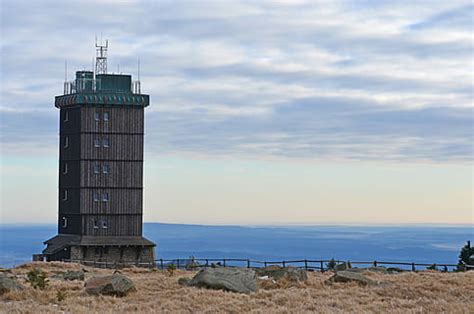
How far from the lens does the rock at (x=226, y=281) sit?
3375 cm

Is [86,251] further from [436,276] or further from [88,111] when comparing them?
[436,276]

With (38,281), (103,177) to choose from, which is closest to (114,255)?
(103,177)

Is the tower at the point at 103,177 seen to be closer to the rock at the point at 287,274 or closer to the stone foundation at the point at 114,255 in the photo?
the stone foundation at the point at 114,255

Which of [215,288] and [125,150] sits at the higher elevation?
[125,150]

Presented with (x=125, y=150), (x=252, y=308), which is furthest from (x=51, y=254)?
(x=252, y=308)

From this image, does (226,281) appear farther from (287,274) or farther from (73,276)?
(73,276)

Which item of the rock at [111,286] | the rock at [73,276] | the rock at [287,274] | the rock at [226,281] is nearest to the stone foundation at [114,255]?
the rock at [73,276]

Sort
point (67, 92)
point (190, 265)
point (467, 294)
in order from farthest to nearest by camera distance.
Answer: point (67, 92) → point (190, 265) → point (467, 294)

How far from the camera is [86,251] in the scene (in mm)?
64750

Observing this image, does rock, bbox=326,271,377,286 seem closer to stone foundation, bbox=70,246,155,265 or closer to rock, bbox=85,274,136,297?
rock, bbox=85,274,136,297

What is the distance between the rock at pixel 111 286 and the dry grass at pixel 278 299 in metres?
0.39

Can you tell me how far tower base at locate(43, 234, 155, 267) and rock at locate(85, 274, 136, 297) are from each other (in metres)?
29.7

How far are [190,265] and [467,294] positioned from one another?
25998 mm

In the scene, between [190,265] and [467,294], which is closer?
[467,294]
